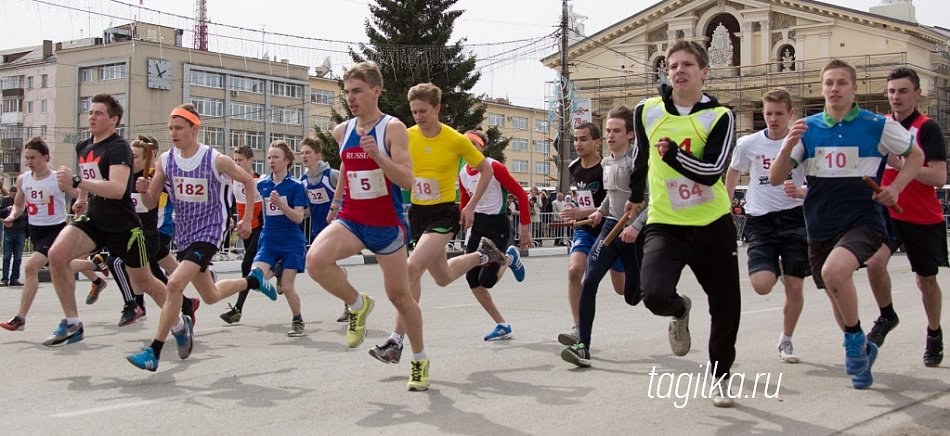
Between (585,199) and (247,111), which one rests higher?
(247,111)

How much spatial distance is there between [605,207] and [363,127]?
2.34m

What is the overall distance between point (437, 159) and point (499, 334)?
6.13 feet

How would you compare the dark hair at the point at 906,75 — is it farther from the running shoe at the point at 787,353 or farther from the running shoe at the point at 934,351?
the running shoe at the point at 787,353

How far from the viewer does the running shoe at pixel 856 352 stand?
607 centimetres

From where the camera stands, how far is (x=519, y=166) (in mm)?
110312

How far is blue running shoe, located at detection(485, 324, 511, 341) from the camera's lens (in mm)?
8523

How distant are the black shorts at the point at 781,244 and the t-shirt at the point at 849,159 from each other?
0.92 meters

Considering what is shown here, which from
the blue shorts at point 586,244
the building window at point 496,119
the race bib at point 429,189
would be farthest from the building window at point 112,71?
the blue shorts at point 586,244

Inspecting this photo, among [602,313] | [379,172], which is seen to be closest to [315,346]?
[379,172]

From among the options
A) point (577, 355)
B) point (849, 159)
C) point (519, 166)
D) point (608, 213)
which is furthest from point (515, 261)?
point (519, 166)

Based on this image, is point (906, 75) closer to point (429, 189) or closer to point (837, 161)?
point (837, 161)

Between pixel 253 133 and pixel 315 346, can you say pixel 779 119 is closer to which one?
pixel 315 346

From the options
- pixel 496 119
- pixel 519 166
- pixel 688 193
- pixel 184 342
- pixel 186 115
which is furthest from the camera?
pixel 519 166

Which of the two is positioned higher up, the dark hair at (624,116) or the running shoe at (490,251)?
the dark hair at (624,116)
